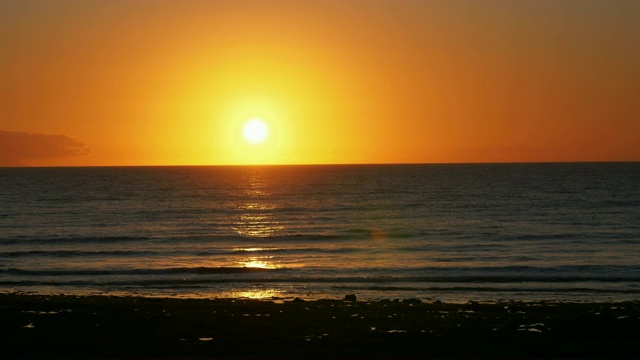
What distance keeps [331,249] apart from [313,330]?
28.2 m

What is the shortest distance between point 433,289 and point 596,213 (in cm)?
4707

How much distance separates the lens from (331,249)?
46156 mm

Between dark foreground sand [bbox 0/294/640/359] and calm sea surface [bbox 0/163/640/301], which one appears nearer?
dark foreground sand [bbox 0/294/640/359]

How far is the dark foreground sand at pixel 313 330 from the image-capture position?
1541 cm

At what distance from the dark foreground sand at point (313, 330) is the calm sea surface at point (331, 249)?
22.6ft

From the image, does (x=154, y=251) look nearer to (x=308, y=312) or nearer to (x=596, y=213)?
(x=308, y=312)

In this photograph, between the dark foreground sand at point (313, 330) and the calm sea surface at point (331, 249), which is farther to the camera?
the calm sea surface at point (331, 249)

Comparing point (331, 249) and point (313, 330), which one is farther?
point (331, 249)

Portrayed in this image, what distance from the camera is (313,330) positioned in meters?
17.9

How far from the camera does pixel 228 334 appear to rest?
17.4 meters

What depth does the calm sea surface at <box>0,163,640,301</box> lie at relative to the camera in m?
31.8

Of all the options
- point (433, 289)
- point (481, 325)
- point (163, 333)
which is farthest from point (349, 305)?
point (433, 289)

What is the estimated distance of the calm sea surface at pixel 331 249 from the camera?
104 ft

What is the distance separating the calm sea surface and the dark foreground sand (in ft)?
22.6
